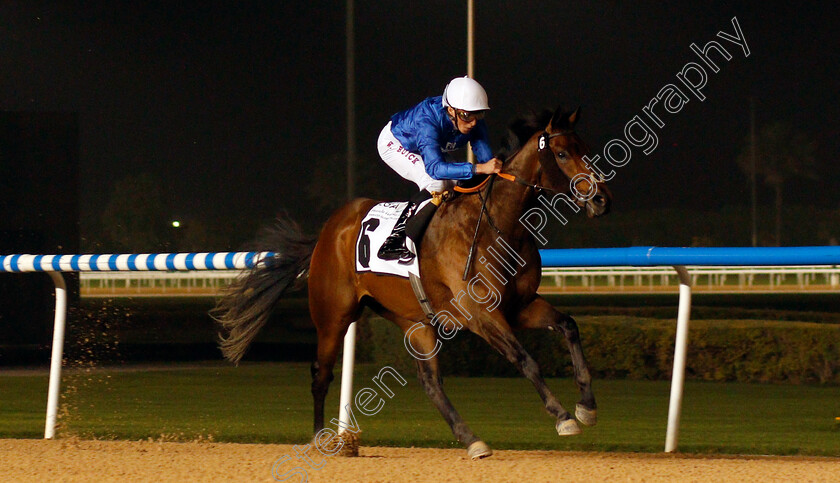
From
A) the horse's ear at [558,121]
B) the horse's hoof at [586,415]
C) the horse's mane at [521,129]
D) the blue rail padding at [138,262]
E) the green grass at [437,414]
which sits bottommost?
the green grass at [437,414]

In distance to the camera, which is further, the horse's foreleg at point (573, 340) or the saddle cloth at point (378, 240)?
the saddle cloth at point (378, 240)

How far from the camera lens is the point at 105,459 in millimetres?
3840

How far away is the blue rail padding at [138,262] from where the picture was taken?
15.8 feet

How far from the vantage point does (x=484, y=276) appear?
149 inches

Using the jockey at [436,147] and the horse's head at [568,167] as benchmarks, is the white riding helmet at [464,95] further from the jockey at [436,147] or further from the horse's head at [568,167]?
the horse's head at [568,167]

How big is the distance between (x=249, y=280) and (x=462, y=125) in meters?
1.33

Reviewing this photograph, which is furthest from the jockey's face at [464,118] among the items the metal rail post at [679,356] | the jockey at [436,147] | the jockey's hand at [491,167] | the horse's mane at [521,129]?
the metal rail post at [679,356]

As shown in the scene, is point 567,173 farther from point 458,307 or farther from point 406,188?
point 406,188

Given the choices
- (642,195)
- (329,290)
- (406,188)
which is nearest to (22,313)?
(329,290)

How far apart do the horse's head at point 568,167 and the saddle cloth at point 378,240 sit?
0.67m

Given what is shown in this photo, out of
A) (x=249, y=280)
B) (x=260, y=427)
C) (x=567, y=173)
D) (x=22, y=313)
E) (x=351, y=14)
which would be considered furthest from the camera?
(x=22, y=313)

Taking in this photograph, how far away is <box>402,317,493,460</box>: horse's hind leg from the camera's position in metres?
3.95

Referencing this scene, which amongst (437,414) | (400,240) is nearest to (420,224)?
(400,240)

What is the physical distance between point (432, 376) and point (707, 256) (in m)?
1.13
